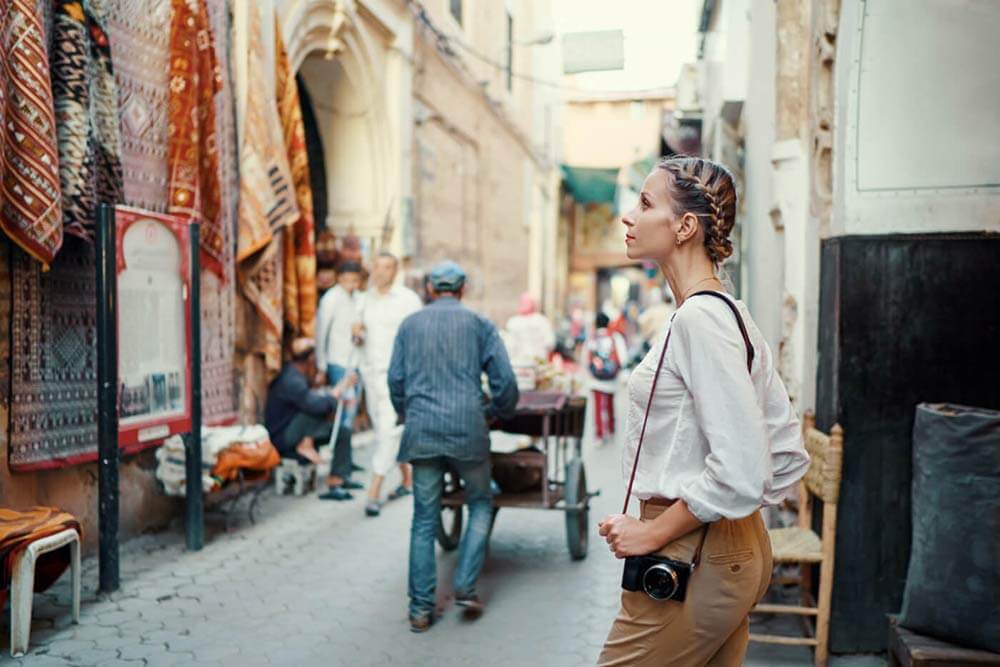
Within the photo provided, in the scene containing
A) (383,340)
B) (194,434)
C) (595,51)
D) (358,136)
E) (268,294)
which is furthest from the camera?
(595,51)

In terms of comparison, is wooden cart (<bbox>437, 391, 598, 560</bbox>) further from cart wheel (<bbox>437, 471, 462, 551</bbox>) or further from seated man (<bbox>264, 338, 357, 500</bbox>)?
seated man (<bbox>264, 338, 357, 500</bbox>)

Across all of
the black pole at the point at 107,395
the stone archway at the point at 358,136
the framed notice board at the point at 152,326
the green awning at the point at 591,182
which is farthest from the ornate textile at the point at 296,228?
the green awning at the point at 591,182

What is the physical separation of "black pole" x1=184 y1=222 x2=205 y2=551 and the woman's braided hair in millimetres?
4294

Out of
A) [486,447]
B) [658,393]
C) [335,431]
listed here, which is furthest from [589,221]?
[658,393]

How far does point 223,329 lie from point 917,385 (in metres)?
5.00

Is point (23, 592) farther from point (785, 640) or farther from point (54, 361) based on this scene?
point (785, 640)

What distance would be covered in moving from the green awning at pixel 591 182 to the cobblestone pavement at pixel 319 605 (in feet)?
72.4

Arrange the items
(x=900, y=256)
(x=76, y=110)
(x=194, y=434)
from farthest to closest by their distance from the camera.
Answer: (x=194, y=434) → (x=76, y=110) → (x=900, y=256)

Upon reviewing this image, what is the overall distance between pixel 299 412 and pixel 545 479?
8.49 feet

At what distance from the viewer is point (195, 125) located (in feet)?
20.8

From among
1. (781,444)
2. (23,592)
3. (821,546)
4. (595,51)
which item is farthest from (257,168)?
(781,444)

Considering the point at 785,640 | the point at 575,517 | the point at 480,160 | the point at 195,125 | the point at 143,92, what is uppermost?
the point at 480,160

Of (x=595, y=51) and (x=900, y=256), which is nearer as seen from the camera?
(x=900, y=256)

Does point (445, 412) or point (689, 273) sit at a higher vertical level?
point (689, 273)
